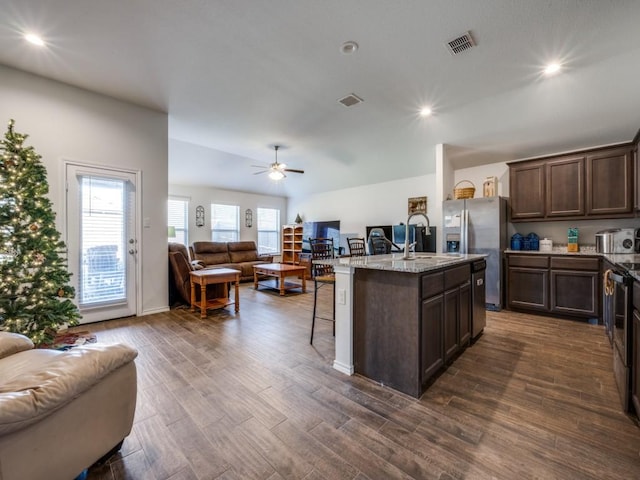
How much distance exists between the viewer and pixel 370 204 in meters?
7.05

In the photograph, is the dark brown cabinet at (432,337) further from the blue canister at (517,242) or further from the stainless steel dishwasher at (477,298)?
the blue canister at (517,242)

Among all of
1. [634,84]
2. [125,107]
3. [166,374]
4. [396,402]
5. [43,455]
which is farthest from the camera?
[125,107]

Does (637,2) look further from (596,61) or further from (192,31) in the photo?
(192,31)

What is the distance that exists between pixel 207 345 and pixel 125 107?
343 cm

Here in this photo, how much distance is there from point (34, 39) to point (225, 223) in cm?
557

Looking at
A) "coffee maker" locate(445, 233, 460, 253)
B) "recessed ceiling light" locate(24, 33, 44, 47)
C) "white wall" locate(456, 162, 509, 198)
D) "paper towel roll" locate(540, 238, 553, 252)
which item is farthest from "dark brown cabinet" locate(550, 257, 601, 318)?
"recessed ceiling light" locate(24, 33, 44, 47)

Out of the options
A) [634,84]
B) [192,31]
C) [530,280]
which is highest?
[192,31]

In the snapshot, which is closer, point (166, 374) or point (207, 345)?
point (166, 374)

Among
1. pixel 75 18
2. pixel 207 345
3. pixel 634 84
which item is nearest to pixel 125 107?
pixel 75 18

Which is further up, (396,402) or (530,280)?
(530,280)

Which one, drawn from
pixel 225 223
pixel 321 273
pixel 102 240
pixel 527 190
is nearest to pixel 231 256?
pixel 225 223

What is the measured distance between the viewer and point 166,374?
2312mm

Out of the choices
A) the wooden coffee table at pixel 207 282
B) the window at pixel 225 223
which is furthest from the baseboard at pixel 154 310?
the window at pixel 225 223

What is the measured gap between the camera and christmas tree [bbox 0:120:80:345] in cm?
239
